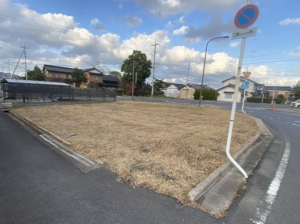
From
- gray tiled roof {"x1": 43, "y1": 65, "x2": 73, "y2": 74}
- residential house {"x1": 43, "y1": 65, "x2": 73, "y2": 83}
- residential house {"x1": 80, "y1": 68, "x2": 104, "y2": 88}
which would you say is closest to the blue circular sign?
residential house {"x1": 80, "y1": 68, "x2": 104, "y2": 88}

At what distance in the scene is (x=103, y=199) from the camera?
2287 mm

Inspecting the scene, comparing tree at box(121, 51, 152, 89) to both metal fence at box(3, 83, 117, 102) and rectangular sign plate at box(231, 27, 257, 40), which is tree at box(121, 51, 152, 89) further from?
rectangular sign plate at box(231, 27, 257, 40)

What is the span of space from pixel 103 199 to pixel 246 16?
391 centimetres

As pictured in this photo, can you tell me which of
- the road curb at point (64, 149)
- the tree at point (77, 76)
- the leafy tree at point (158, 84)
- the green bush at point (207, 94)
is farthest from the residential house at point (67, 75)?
the road curb at point (64, 149)

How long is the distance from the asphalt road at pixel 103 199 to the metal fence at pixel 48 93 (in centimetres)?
1212

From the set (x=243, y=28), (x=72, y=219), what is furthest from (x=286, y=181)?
(x=72, y=219)

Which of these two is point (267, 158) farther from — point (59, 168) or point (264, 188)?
point (59, 168)

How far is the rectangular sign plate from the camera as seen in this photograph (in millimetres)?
2837

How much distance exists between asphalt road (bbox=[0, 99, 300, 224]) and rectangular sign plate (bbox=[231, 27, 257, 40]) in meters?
2.65

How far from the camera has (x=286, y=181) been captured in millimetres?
2943

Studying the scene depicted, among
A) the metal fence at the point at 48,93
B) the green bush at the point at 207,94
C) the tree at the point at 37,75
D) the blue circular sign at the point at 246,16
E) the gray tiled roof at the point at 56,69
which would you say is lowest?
the metal fence at the point at 48,93

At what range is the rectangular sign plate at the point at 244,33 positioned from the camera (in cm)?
284

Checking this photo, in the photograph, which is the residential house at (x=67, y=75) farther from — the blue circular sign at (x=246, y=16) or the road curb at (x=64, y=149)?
the blue circular sign at (x=246, y=16)

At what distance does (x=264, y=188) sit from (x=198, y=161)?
120 centimetres
